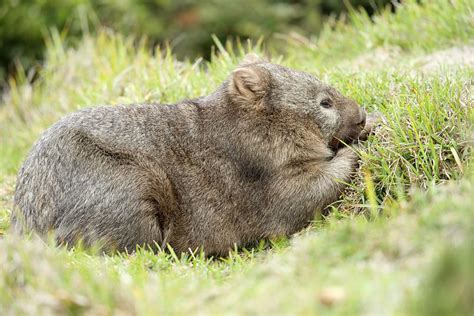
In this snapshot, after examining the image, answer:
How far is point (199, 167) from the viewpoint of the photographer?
5.88 metres

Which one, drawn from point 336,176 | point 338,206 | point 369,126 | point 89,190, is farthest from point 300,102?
point 89,190

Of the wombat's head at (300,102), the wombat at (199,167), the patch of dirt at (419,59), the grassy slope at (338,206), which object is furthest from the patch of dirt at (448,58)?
the wombat at (199,167)

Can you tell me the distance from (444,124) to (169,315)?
2962mm

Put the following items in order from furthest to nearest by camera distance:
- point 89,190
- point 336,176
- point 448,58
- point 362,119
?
point 448,58
point 362,119
point 336,176
point 89,190

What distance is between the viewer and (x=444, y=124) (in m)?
5.52

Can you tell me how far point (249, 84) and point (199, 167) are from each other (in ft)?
2.55

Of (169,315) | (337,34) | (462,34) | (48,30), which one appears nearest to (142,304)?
(169,315)

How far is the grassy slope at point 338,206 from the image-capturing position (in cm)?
331

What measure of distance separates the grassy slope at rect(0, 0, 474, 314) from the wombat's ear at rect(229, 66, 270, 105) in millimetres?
957

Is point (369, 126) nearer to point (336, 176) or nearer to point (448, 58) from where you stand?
point (336, 176)

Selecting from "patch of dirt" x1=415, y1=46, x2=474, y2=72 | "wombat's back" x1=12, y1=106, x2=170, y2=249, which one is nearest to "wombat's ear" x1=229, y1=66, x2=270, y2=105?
"wombat's back" x1=12, y1=106, x2=170, y2=249

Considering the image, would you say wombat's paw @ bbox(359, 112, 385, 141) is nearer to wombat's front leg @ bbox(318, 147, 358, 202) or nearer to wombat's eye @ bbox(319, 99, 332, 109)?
wombat's front leg @ bbox(318, 147, 358, 202)

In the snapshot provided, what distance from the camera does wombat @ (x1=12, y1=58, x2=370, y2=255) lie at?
552 centimetres

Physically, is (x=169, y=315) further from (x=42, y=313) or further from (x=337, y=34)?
(x=337, y=34)
